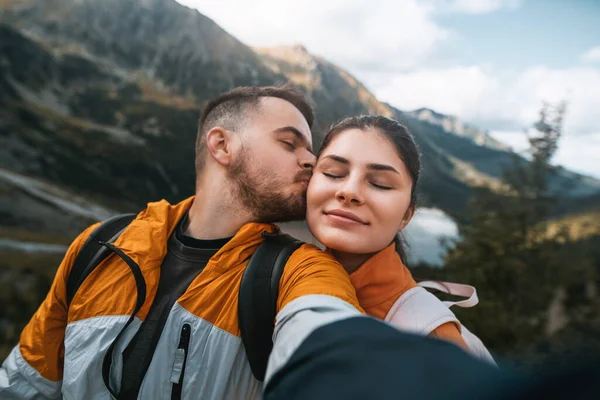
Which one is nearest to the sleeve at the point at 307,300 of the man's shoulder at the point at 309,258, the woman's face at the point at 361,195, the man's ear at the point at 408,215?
the man's shoulder at the point at 309,258

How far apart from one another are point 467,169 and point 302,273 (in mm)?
138577

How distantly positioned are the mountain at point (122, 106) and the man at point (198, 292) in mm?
769

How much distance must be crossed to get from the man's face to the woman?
1.04ft

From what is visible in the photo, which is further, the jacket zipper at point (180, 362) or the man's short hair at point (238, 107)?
the man's short hair at point (238, 107)

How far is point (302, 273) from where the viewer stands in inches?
71.9

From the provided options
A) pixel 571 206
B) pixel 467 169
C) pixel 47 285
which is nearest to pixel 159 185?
pixel 47 285

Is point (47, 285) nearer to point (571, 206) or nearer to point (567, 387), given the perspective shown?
point (567, 387)

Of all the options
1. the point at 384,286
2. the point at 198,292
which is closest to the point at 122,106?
the point at 198,292

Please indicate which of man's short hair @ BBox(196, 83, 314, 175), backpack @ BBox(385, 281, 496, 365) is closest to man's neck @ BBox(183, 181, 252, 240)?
man's short hair @ BBox(196, 83, 314, 175)

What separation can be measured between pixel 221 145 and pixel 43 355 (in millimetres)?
1820

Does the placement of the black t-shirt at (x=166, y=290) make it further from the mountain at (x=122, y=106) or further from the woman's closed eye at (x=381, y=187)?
the mountain at (x=122, y=106)

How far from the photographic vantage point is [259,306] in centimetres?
186

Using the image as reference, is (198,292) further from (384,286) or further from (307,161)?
(307,161)

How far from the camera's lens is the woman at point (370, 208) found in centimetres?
200
